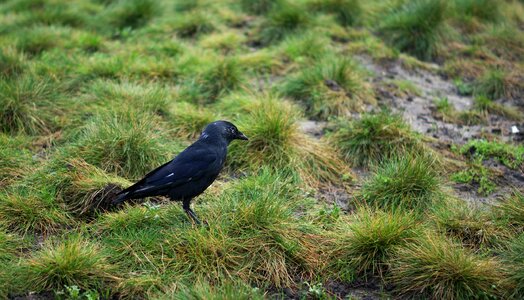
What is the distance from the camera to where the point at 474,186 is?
5.95 metres

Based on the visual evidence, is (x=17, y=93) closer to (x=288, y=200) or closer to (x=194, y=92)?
(x=194, y=92)

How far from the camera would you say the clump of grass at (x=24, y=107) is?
6.38 metres

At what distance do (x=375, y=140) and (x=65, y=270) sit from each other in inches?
133

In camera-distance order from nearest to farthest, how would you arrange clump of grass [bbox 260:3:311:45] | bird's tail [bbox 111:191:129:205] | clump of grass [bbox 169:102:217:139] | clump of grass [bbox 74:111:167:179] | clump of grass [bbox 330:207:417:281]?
clump of grass [bbox 330:207:417:281]
bird's tail [bbox 111:191:129:205]
clump of grass [bbox 74:111:167:179]
clump of grass [bbox 169:102:217:139]
clump of grass [bbox 260:3:311:45]

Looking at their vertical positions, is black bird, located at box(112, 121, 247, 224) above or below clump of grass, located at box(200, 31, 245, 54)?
above

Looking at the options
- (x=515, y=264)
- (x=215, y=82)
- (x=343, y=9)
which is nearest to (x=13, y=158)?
(x=215, y=82)

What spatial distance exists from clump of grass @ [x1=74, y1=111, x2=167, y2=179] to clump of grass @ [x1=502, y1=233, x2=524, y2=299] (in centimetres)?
306

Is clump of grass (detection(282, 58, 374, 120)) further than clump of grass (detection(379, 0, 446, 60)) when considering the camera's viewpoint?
No

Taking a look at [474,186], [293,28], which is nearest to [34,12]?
[293,28]

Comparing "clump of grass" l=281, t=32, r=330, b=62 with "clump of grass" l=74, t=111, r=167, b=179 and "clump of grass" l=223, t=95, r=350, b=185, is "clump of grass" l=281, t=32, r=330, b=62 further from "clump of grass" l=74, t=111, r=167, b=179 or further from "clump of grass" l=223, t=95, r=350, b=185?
"clump of grass" l=74, t=111, r=167, b=179

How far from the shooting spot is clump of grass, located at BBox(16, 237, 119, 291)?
4.16m

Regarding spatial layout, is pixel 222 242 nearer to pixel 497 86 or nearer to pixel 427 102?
pixel 427 102

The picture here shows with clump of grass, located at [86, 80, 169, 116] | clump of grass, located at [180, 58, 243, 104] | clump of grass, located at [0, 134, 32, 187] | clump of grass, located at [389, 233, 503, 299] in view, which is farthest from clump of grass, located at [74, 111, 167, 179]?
clump of grass, located at [389, 233, 503, 299]

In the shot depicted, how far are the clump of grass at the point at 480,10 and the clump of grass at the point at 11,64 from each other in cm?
628
